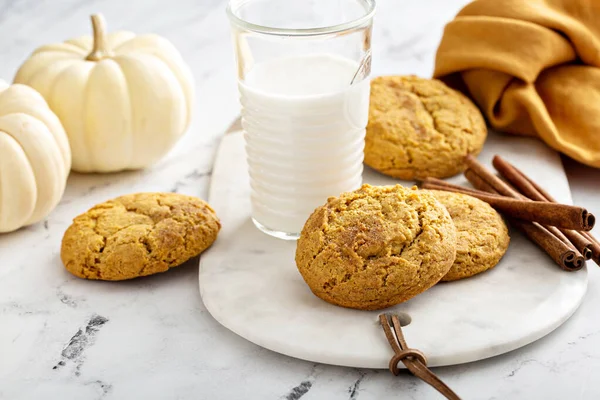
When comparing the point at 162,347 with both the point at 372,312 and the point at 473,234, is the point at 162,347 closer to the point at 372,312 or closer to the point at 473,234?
the point at 372,312

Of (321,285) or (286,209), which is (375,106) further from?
(321,285)

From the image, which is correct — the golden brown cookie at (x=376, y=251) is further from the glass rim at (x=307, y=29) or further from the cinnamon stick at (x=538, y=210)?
the glass rim at (x=307, y=29)

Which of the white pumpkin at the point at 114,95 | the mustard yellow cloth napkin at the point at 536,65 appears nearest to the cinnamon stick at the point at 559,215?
the mustard yellow cloth napkin at the point at 536,65

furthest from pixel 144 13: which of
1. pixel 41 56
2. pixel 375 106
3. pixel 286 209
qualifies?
pixel 286 209

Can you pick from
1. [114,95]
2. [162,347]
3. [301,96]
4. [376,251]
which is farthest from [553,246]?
[114,95]

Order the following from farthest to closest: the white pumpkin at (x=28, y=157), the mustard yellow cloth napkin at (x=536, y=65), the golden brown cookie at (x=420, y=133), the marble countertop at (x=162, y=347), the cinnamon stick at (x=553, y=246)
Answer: the mustard yellow cloth napkin at (x=536, y=65) < the golden brown cookie at (x=420, y=133) < the white pumpkin at (x=28, y=157) < the cinnamon stick at (x=553, y=246) < the marble countertop at (x=162, y=347)

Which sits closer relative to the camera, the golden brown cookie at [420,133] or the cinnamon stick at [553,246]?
the cinnamon stick at [553,246]

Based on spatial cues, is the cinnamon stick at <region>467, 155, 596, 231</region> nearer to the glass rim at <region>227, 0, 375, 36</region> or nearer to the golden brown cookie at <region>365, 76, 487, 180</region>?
the golden brown cookie at <region>365, 76, 487, 180</region>
